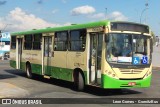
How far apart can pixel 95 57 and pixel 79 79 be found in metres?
1.48

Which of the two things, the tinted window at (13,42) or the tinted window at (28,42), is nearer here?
the tinted window at (28,42)

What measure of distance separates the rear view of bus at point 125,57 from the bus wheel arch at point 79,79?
5.88 ft

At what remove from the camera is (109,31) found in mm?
15195

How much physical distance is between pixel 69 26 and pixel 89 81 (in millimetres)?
3333

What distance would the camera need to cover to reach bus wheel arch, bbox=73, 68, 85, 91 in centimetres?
1678

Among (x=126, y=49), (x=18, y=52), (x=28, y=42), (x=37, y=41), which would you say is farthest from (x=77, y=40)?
(x=18, y=52)

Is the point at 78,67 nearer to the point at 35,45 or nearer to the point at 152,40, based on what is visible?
the point at 152,40

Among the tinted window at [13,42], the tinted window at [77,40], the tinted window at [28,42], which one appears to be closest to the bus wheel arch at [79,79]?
the tinted window at [77,40]

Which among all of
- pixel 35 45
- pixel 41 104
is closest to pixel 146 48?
pixel 41 104

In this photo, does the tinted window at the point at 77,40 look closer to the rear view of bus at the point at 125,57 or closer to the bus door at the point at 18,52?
the rear view of bus at the point at 125,57

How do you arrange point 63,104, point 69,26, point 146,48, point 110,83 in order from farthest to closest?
point 69,26 → point 146,48 → point 110,83 → point 63,104

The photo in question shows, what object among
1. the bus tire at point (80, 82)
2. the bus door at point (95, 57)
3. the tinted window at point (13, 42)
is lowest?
the bus tire at point (80, 82)

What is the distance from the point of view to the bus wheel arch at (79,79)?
661 inches

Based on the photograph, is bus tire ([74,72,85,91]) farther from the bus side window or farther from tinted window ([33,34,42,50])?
tinted window ([33,34,42,50])
